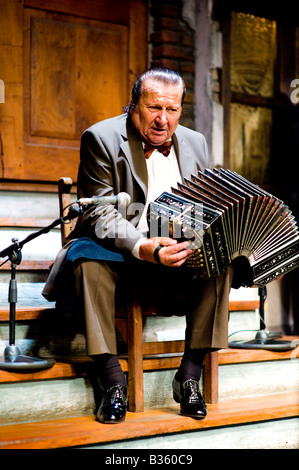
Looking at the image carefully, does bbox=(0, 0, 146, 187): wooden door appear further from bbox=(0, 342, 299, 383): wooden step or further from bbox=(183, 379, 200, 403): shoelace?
bbox=(183, 379, 200, 403): shoelace

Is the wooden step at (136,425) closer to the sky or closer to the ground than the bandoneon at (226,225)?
closer to the ground

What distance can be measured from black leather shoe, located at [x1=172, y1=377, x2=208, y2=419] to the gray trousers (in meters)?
0.14

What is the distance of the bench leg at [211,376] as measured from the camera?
248 centimetres

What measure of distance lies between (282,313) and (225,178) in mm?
2452

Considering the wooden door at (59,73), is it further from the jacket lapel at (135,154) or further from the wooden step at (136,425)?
the wooden step at (136,425)

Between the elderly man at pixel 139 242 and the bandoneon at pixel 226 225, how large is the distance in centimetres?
6

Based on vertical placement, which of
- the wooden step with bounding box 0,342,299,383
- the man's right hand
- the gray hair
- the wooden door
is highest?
the wooden door

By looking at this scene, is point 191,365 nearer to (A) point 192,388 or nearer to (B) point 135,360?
(A) point 192,388

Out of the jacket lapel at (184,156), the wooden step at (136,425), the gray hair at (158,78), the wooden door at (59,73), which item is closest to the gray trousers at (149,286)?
the wooden step at (136,425)

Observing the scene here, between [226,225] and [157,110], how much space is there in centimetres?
57

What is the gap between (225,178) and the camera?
7.56 ft

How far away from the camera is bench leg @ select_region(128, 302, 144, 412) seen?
90.4 inches

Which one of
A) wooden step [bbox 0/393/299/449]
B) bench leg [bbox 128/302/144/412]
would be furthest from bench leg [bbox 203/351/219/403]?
bench leg [bbox 128/302/144/412]
